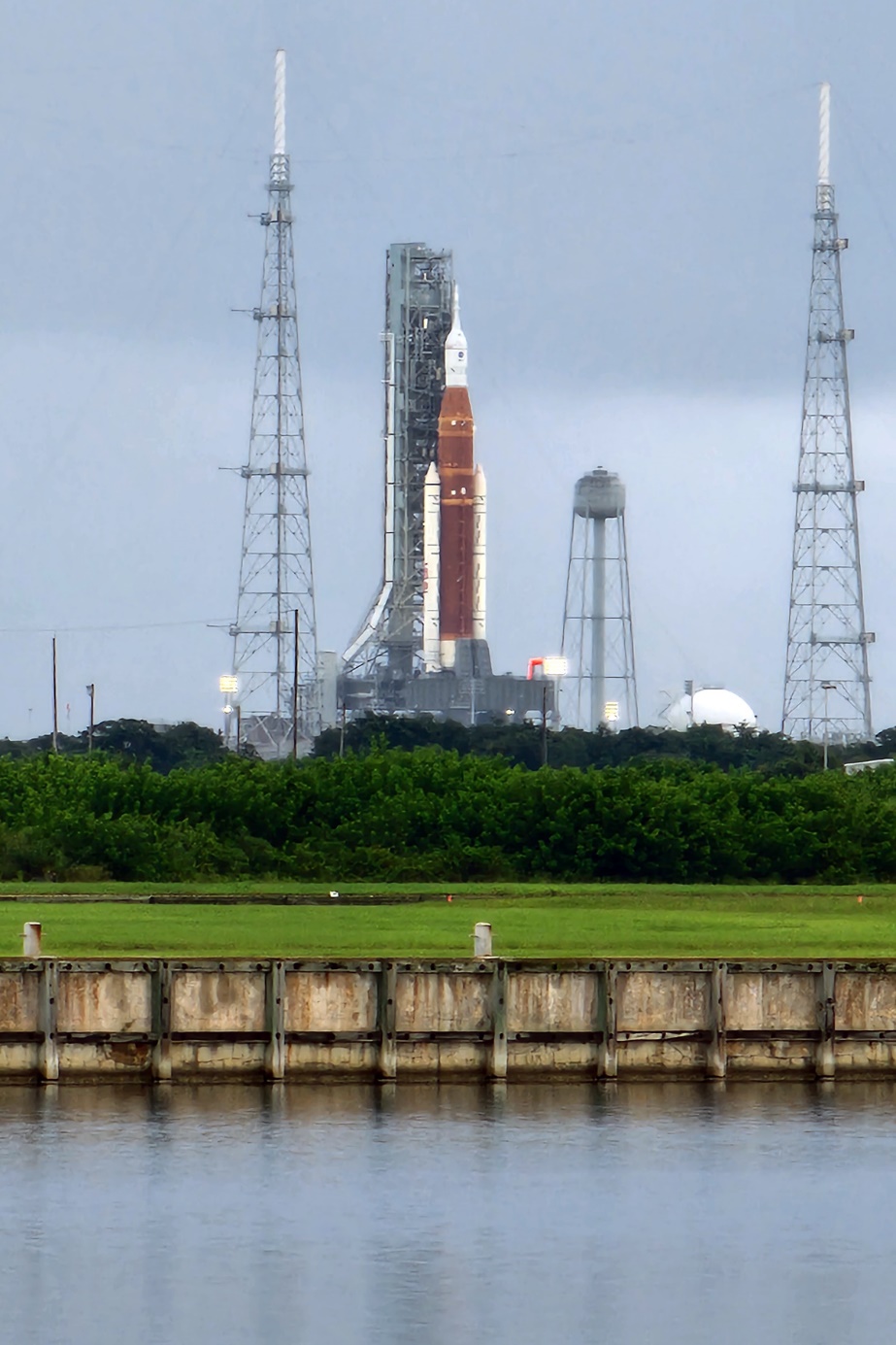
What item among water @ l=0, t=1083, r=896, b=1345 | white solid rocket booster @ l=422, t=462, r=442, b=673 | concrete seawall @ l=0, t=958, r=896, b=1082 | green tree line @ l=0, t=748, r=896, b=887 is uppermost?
white solid rocket booster @ l=422, t=462, r=442, b=673

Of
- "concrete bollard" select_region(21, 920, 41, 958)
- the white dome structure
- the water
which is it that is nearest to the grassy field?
"concrete bollard" select_region(21, 920, 41, 958)

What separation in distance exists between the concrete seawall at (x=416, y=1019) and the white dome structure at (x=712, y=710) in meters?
142

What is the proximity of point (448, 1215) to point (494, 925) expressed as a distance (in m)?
18.7

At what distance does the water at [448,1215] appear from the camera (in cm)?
3228

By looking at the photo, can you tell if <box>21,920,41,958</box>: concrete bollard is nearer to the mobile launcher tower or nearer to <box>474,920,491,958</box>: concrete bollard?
<box>474,920,491,958</box>: concrete bollard

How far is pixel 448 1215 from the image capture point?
120 feet

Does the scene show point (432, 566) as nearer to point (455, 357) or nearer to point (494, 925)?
point (455, 357)

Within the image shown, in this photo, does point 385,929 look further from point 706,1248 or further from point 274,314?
point 274,314

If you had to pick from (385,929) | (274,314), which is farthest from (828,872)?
(274,314)

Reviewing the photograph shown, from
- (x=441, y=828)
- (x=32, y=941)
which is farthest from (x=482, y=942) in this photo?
(x=441, y=828)

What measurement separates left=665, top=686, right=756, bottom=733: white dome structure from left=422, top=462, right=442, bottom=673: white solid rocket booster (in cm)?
1880

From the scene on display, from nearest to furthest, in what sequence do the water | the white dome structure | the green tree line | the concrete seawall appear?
the water → the concrete seawall → the green tree line → the white dome structure

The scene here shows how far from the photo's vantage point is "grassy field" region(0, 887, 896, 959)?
162 ft

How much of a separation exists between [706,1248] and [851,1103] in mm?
7962
